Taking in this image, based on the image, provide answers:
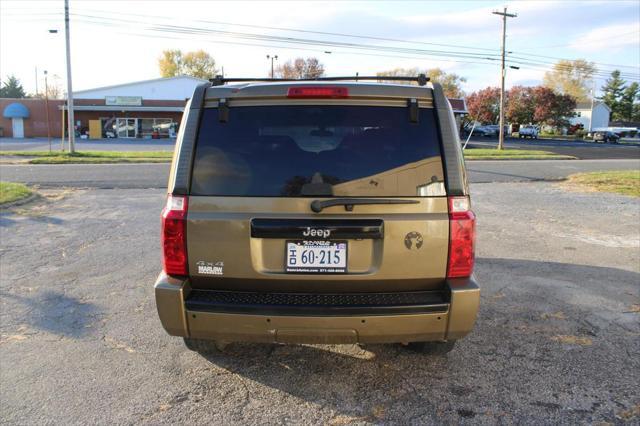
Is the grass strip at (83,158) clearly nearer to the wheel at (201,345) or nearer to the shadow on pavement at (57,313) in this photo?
the shadow on pavement at (57,313)

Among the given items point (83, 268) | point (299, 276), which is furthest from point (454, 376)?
point (83, 268)

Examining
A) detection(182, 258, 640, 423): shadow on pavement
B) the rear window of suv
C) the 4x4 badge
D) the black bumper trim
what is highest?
the rear window of suv

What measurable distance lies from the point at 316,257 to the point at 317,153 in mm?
661

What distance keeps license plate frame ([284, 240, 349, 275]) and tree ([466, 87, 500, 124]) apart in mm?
63069

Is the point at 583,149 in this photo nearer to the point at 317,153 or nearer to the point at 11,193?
the point at 11,193

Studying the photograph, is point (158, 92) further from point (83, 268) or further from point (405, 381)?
point (405, 381)

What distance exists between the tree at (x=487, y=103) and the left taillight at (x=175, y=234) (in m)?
63.3

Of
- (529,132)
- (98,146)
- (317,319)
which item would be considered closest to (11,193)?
(317,319)

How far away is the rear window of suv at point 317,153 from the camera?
3174mm

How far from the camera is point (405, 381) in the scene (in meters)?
3.55

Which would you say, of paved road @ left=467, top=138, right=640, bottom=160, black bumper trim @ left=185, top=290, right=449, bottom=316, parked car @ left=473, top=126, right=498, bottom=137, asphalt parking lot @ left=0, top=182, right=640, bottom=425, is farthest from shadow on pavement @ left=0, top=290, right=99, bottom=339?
parked car @ left=473, top=126, right=498, bottom=137

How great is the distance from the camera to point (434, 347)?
3.80m

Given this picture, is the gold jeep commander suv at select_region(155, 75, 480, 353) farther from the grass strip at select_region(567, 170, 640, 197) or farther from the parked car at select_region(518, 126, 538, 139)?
the parked car at select_region(518, 126, 538, 139)

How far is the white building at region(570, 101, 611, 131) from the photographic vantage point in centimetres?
8769
